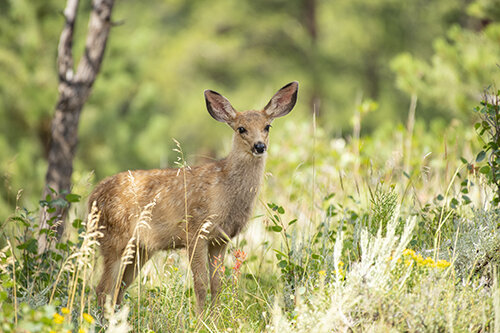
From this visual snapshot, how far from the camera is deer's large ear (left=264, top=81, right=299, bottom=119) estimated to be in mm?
5902

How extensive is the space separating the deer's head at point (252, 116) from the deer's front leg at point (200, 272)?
869 mm

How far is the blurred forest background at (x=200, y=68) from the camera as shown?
1327cm

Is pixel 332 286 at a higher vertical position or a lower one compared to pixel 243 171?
lower

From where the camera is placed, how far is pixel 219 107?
19.3 ft

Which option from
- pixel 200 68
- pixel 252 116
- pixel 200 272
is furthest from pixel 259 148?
pixel 200 68

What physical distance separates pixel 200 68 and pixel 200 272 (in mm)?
19675

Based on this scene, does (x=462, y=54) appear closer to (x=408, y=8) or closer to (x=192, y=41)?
(x=408, y=8)

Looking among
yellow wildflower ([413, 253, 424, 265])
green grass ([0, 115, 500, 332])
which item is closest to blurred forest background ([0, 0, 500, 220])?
green grass ([0, 115, 500, 332])

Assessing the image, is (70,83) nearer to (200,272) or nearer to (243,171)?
(243,171)

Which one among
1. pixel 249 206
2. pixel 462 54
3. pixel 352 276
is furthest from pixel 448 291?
pixel 462 54

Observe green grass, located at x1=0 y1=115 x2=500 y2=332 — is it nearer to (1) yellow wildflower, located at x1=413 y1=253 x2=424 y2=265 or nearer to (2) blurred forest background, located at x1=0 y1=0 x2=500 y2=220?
(1) yellow wildflower, located at x1=413 y1=253 x2=424 y2=265

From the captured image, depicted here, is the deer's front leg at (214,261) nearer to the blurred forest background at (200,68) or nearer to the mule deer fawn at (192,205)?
the mule deer fawn at (192,205)

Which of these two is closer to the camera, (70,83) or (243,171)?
(243,171)

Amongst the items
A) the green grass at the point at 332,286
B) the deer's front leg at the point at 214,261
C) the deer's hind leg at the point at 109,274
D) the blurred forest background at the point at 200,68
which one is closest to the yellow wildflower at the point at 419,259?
the green grass at the point at 332,286
